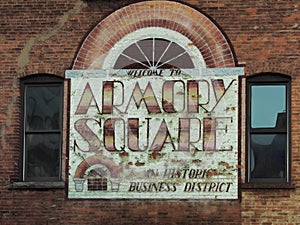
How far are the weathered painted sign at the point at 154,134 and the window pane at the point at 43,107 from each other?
1.27 ft

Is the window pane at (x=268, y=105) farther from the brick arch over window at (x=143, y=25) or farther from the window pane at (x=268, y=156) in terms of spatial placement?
the brick arch over window at (x=143, y=25)

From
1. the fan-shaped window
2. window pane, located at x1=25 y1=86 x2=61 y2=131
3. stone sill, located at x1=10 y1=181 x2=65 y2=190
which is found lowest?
stone sill, located at x1=10 y1=181 x2=65 y2=190

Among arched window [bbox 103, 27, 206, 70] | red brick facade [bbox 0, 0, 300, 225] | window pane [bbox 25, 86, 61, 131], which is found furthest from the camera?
window pane [bbox 25, 86, 61, 131]

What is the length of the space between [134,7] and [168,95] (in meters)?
1.97

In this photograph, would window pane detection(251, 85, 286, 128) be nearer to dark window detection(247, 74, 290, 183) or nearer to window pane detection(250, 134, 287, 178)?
dark window detection(247, 74, 290, 183)

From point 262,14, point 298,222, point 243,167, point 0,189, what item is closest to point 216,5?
point 262,14

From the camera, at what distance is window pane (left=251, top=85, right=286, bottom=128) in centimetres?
1555

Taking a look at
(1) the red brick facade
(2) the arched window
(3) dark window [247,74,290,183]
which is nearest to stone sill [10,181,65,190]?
(1) the red brick facade

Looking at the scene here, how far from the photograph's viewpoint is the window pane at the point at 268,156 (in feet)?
50.4

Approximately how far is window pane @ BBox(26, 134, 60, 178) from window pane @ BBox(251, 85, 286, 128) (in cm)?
403

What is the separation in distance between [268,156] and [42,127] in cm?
461

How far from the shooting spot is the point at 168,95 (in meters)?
15.8

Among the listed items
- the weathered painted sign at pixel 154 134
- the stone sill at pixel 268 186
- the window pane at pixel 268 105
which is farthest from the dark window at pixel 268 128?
the weathered painted sign at pixel 154 134

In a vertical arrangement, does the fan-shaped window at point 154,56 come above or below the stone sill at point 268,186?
above
